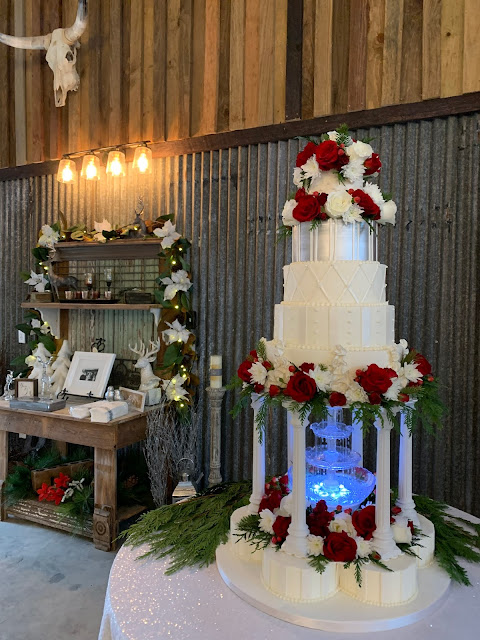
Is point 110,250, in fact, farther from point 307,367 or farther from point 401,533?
point 401,533

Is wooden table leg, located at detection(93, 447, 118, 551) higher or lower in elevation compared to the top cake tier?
lower

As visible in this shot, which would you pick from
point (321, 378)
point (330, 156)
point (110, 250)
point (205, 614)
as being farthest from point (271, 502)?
point (110, 250)

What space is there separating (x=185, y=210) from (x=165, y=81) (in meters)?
1.07

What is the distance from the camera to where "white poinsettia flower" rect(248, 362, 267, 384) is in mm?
2014

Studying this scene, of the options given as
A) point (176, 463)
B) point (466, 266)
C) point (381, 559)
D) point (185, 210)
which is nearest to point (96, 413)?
point (176, 463)

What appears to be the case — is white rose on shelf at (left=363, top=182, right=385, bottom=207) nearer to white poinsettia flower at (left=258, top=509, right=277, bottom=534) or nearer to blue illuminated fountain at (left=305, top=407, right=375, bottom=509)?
blue illuminated fountain at (left=305, top=407, right=375, bottom=509)

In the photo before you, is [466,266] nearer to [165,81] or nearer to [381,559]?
[381,559]

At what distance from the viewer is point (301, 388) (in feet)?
6.04

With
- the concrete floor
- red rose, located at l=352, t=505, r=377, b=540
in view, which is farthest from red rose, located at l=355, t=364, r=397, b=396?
the concrete floor

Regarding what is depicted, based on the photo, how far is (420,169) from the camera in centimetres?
328

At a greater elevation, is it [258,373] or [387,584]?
[258,373]

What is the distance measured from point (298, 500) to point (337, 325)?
26.7 inches

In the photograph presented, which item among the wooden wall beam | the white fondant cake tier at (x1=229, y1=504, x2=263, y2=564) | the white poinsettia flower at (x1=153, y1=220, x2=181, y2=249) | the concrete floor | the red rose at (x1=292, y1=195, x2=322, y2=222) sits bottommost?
the concrete floor

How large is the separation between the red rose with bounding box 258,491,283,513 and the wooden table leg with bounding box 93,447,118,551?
153cm
